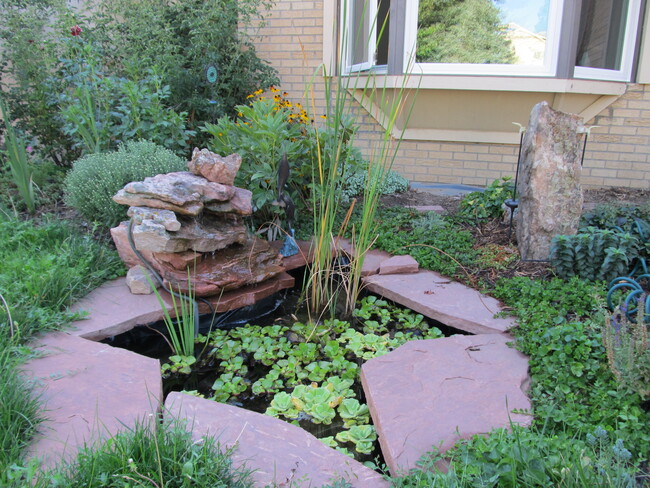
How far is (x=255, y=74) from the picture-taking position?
19.1 feet

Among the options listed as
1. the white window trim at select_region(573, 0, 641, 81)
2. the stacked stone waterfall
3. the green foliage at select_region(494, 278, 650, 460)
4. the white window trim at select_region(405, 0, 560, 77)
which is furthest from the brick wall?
the green foliage at select_region(494, 278, 650, 460)

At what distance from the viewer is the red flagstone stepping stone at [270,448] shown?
1.59 m

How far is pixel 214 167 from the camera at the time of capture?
3018 millimetres

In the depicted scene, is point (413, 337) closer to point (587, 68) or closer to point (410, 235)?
point (410, 235)

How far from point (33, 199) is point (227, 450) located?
3265mm

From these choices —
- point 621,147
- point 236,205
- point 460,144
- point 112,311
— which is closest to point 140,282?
point 112,311

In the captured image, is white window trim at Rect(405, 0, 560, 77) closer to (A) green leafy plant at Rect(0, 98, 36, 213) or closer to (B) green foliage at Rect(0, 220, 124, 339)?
(B) green foliage at Rect(0, 220, 124, 339)

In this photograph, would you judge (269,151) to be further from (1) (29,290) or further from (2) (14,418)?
(2) (14,418)

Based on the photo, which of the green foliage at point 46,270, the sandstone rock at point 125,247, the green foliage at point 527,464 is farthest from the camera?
the sandstone rock at point 125,247

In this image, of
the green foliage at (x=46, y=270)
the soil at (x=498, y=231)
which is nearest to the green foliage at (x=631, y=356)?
the soil at (x=498, y=231)

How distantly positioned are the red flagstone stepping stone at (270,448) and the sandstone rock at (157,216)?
1024 millimetres

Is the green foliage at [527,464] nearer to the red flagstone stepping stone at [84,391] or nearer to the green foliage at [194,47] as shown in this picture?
the red flagstone stepping stone at [84,391]

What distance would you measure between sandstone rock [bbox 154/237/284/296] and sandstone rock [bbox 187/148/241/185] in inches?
18.1

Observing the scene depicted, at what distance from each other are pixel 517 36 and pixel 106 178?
13.9 ft
